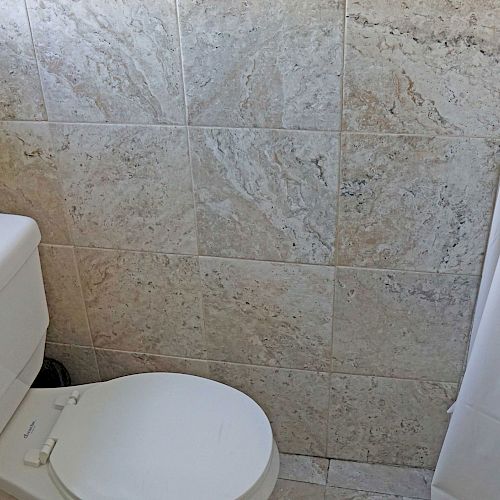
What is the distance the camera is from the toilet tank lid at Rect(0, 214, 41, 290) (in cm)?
122

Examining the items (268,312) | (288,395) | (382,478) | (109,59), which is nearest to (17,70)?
(109,59)

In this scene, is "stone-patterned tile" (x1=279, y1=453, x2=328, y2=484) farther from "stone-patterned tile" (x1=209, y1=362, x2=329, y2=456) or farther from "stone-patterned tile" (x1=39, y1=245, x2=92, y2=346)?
"stone-patterned tile" (x1=39, y1=245, x2=92, y2=346)

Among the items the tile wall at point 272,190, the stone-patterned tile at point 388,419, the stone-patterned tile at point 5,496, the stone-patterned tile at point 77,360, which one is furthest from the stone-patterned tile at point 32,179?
the stone-patterned tile at point 388,419

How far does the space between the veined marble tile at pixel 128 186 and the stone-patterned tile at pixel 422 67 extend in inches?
14.2

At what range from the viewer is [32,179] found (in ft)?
4.42

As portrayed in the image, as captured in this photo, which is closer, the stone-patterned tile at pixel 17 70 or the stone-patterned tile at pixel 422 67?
the stone-patterned tile at pixel 422 67

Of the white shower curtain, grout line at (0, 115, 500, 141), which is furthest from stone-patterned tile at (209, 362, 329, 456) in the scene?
grout line at (0, 115, 500, 141)

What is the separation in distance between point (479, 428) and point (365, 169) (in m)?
0.56

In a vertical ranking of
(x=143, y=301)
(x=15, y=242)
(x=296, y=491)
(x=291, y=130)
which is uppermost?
(x=291, y=130)

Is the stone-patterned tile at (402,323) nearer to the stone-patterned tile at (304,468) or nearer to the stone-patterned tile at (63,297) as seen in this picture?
the stone-patterned tile at (304,468)

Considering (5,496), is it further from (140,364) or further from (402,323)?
(402,323)

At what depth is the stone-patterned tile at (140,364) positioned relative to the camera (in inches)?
59.9

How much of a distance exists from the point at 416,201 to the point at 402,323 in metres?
0.28

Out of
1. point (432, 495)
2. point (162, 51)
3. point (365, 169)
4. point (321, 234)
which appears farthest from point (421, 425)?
point (162, 51)
